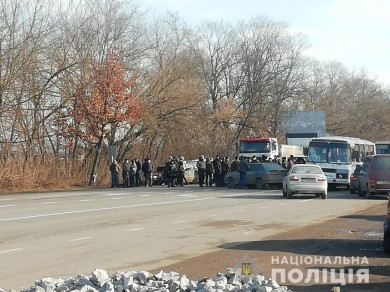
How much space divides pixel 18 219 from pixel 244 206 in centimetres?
843

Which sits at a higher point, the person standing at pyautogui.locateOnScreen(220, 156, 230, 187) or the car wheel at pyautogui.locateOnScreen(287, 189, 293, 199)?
the person standing at pyautogui.locateOnScreen(220, 156, 230, 187)

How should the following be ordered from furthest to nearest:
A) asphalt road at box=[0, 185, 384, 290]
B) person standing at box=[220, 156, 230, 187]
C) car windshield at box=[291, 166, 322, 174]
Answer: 1. person standing at box=[220, 156, 230, 187]
2. car windshield at box=[291, 166, 322, 174]
3. asphalt road at box=[0, 185, 384, 290]

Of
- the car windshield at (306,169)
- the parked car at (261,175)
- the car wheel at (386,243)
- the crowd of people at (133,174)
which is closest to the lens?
the car wheel at (386,243)

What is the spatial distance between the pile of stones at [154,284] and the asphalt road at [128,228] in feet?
6.00

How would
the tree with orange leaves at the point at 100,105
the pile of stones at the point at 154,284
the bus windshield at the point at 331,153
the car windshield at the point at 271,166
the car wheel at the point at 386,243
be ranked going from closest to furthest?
the pile of stones at the point at 154,284 < the car wheel at the point at 386,243 < the bus windshield at the point at 331,153 < the car windshield at the point at 271,166 < the tree with orange leaves at the point at 100,105

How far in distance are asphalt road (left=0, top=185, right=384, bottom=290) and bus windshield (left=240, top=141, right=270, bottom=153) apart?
18.9 m

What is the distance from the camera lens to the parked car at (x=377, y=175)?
89.5ft

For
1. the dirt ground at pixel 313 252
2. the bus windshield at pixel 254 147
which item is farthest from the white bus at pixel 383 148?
the dirt ground at pixel 313 252

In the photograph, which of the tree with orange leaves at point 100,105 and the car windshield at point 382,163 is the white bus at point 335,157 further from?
the tree with orange leaves at point 100,105

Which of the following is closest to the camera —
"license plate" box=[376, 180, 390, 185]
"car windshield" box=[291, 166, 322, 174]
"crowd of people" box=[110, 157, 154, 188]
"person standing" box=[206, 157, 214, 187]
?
"license plate" box=[376, 180, 390, 185]

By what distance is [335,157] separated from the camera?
36031 millimetres

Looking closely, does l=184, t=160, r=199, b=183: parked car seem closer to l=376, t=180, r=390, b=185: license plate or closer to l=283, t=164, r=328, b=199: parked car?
l=283, t=164, r=328, b=199: parked car

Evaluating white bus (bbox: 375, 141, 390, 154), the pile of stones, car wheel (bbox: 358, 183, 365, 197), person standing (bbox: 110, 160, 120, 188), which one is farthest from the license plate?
→ white bus (bbox: 375, 141, 390, 154)

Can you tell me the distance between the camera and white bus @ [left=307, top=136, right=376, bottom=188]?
117 ft
